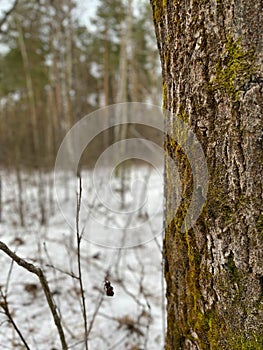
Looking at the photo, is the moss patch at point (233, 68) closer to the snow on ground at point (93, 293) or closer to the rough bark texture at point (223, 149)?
the rough bark texture at point (223, 149)

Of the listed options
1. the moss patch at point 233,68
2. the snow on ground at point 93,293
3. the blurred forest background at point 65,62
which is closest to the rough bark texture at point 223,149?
the moss patch at point 233,68

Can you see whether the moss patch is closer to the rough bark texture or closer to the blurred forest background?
the rough bark texture

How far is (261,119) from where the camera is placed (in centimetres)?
83

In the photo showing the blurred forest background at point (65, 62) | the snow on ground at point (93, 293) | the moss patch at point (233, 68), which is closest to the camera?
the moss patch at point (233, 68)

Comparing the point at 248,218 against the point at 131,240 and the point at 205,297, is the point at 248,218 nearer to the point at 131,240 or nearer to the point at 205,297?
the point at 205,297

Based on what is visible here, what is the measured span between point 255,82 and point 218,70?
0.12 meters

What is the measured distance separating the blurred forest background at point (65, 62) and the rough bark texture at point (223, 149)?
6.70 meters

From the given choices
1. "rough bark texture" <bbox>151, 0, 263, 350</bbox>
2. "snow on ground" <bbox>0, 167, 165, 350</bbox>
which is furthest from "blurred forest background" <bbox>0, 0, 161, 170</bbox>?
"rough bark texture" <bbox>151, 0, 263, 350</bbox>

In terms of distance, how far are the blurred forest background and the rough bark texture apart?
670cm

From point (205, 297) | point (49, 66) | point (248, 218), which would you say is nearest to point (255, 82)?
point (248, 218)

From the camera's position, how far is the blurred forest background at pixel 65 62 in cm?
904

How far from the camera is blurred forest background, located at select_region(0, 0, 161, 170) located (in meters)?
9.04

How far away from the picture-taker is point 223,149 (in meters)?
0.90

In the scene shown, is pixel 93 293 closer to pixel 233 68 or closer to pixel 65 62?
pixel 233 68
